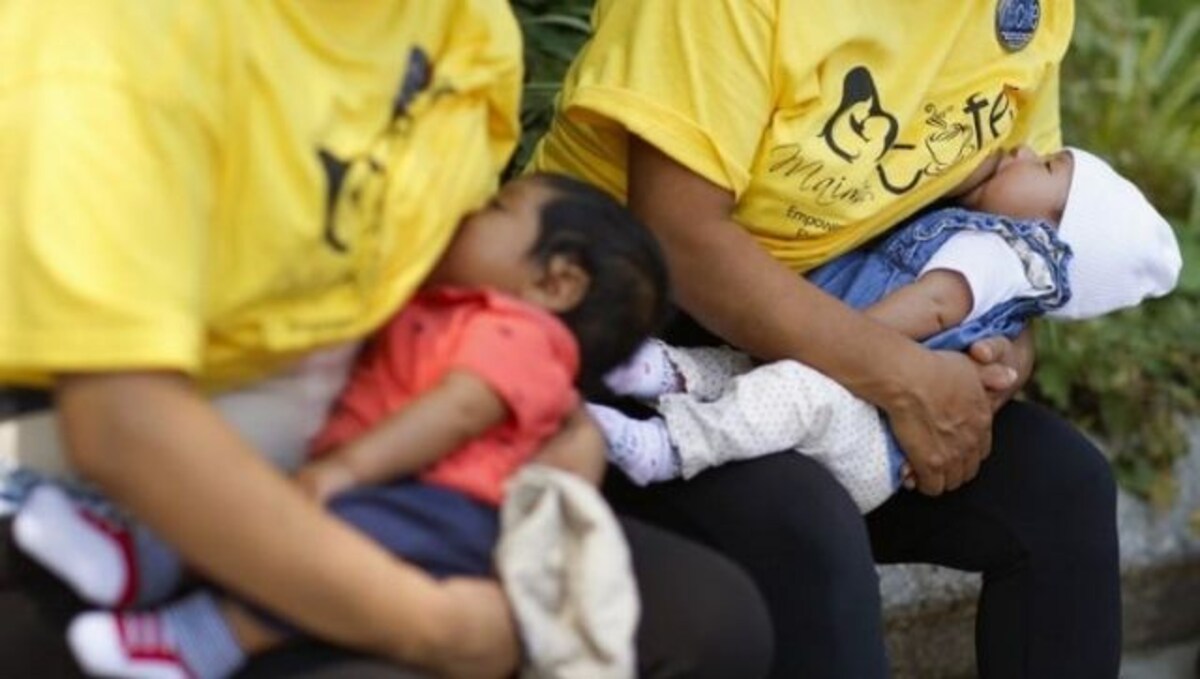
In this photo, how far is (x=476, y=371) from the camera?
1.96 m

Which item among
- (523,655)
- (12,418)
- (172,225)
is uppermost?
(172,225)

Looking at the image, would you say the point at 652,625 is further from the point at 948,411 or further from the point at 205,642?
the point at 948,411

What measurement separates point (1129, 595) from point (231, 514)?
201 cm

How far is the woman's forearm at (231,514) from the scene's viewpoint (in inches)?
69.2

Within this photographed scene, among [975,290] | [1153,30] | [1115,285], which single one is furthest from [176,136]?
[1153,30]

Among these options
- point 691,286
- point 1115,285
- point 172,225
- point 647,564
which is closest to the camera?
point 172,225

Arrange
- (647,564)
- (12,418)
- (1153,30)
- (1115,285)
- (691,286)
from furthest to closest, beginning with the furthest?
(1153,30)
(1115,285)
(691,286)
(647,564)
(12,418)

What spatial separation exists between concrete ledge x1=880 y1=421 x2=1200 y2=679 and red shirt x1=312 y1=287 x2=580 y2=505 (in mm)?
1240

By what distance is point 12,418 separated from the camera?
6.32ft

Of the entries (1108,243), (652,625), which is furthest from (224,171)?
(1108,243)

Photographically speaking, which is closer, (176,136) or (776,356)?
(176,136)

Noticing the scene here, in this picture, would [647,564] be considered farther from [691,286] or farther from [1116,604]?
[1116,604]

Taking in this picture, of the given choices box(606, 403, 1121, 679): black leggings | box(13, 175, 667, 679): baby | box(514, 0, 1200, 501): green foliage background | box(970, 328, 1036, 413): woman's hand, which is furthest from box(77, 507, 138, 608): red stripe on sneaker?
box(514, 0, 1200, 501): green foliage background

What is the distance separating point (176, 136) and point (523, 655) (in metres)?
0.55
